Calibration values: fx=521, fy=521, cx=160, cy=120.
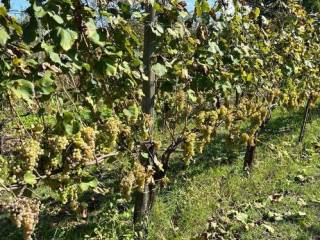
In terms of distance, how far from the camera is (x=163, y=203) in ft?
18.6

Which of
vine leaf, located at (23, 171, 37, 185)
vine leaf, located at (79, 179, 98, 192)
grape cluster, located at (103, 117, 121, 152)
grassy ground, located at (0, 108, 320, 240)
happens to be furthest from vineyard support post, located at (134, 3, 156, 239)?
vine leaf, located at (23, 171, 37, 185)

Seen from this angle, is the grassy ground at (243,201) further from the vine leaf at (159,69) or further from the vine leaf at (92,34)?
the vine leaf at (92,34)

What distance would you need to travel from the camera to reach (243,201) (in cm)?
597

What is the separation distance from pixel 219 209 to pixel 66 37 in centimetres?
364

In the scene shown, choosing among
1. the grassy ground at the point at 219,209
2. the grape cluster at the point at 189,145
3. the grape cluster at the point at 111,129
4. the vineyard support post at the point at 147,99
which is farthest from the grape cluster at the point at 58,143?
the grassy ground at the point at 219,209

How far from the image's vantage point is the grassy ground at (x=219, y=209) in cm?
505

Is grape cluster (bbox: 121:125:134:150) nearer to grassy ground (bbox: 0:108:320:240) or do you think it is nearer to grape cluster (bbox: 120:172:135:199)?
grape cluster (bbox: 120:172:135:199)

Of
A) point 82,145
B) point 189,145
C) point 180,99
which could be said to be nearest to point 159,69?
point 180,99

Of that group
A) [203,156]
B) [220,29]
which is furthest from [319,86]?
[220,29]

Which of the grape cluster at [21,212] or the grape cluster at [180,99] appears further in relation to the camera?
the grape cluster at [180,99]

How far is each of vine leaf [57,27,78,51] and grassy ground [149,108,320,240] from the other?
2.74 meters

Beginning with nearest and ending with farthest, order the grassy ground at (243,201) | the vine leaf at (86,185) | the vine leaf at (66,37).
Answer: the vine leaf at (66,37), the vine leaf at (86,185), the grassy ground at (243,201)

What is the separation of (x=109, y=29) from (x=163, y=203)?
A: 299cm

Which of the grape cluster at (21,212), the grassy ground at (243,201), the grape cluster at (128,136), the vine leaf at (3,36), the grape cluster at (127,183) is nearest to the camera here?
the vine leaf at (3,36)
